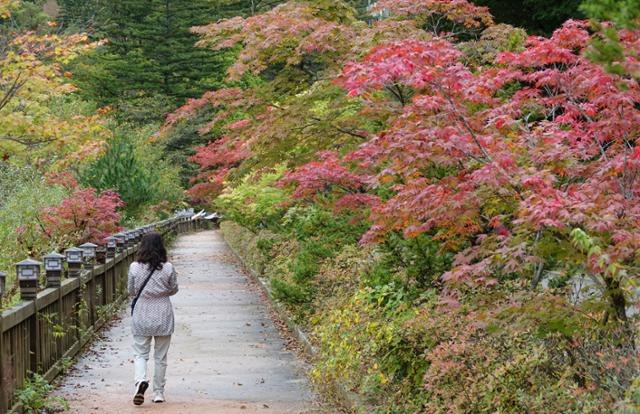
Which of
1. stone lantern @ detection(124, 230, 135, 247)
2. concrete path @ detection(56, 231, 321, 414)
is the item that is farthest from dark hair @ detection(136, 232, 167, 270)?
stone lantern @ detection(124, 230, 135, 247)

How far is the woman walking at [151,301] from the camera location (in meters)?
9.99

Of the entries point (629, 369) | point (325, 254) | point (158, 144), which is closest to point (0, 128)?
point (325, 254)

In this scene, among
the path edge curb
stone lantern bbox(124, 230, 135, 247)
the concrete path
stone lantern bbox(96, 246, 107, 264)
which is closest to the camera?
the path edge curb

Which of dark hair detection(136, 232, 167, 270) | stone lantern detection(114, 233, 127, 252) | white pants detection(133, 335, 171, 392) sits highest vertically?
dark hair detection(136, 232, 167, 270)

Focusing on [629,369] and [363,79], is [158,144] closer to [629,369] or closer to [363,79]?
[363,79]

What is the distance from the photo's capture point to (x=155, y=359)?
10.0 metres

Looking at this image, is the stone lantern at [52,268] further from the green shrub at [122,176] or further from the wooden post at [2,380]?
the green shrub at [122,176]

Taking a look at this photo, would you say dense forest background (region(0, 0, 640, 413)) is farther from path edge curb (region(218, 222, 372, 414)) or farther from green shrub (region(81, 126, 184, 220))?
green shrub (region(81, 126, 184, 220))

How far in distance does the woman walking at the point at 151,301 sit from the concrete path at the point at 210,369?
1.84ft

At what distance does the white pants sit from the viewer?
9.83 meters

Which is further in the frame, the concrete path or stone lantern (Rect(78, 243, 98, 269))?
stone lantern (Rect(78, 243, 98, 269))

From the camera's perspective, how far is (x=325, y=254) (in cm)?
1543

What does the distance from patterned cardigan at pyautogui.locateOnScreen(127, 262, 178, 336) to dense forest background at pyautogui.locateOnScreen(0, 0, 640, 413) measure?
181 centimetres

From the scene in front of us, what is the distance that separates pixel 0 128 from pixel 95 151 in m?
2.16
